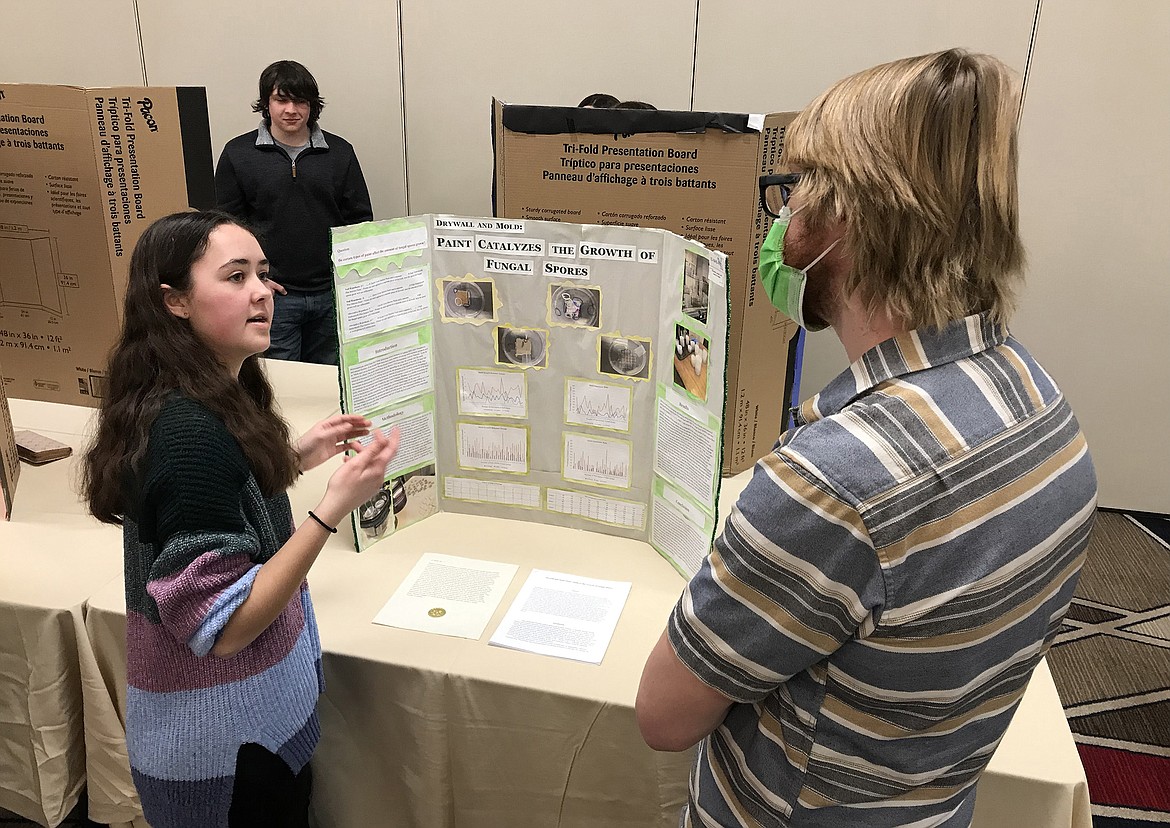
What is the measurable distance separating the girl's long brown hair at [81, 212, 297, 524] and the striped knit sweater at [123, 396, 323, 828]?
0.08ft

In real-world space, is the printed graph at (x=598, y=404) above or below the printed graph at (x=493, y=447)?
above

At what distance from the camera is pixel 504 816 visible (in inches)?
52.4

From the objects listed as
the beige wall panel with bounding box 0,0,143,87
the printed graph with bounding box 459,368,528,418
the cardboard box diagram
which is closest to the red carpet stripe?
the printed graph with bounding box 459,368,528,418

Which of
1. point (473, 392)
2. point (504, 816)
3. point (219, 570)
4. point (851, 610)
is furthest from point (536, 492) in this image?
point (851, 610)

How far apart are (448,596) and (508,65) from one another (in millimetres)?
2656

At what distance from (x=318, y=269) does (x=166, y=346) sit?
2.32 meters

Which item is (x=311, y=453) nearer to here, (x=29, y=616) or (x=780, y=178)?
(x=29, y=616)

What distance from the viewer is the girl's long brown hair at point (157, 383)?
1.05 meters

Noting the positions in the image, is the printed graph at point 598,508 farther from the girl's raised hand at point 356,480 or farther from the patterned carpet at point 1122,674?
the patterned carpet at point 1122,674

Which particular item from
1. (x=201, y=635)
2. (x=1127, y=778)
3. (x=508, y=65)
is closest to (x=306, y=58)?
(x=508, y=65)

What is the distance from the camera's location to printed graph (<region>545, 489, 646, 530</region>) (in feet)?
5.16

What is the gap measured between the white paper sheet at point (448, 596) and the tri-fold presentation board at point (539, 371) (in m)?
0.16

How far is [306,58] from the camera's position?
142 inches


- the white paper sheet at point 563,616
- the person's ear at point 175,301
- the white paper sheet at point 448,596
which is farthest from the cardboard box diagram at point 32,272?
the white paper sheet at point 563,616
